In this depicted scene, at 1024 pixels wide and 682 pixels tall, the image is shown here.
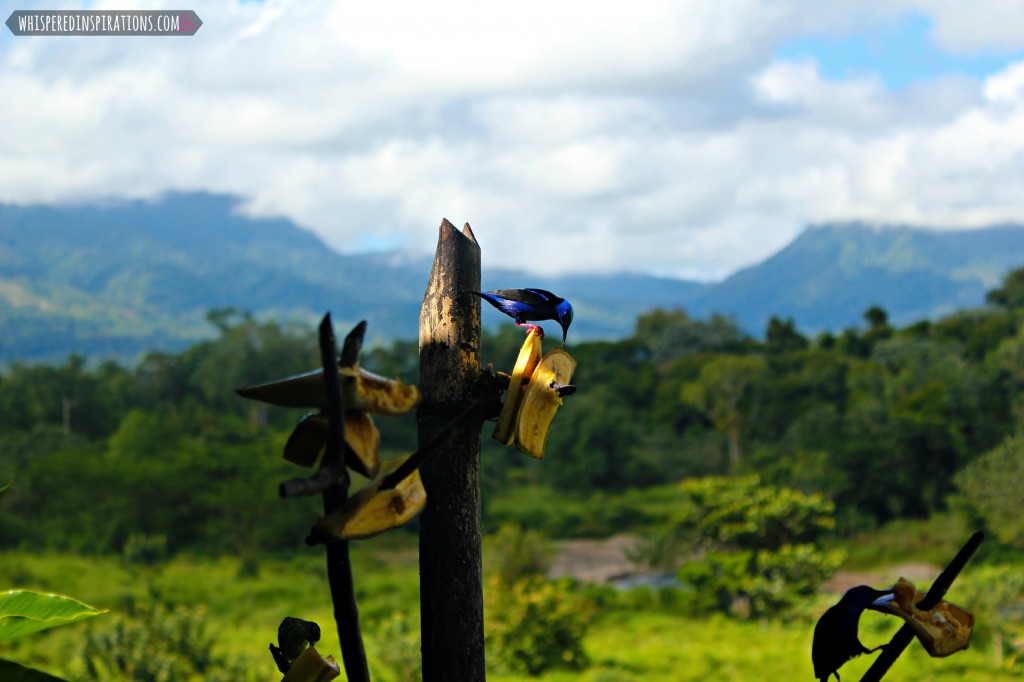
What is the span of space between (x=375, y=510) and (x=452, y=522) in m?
0.30

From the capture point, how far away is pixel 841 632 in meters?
0.81

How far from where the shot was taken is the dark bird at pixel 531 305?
0.93m

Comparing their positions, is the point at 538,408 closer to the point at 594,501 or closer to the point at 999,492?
the point at 999,492

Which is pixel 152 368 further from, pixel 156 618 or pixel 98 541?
pixel 156 618

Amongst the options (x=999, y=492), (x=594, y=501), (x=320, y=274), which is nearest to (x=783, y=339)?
(x=594, y=501)

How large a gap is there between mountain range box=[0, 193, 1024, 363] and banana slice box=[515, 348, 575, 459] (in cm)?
10732

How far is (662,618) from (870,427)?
8.53 metres

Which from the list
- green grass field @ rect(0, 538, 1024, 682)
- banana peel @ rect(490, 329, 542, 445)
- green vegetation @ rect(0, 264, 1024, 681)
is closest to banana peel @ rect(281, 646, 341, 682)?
banana peel @ rect(490, 329, 542, 445)

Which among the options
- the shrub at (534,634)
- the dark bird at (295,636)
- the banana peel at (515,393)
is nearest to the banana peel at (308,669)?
the dark bird at (295,636)

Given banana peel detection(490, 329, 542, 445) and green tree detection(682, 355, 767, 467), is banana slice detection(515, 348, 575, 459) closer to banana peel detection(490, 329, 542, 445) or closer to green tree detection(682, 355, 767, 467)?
banana peel detection(490, 329, 542, 445)

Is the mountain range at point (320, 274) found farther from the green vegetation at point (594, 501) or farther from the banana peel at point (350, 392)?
the banana peel at point (350, 392)

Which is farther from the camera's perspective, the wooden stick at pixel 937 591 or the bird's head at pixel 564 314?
the bird's head at pixel 564 314

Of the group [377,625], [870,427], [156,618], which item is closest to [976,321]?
[870,427]

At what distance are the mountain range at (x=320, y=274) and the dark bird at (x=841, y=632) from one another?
10751cm
